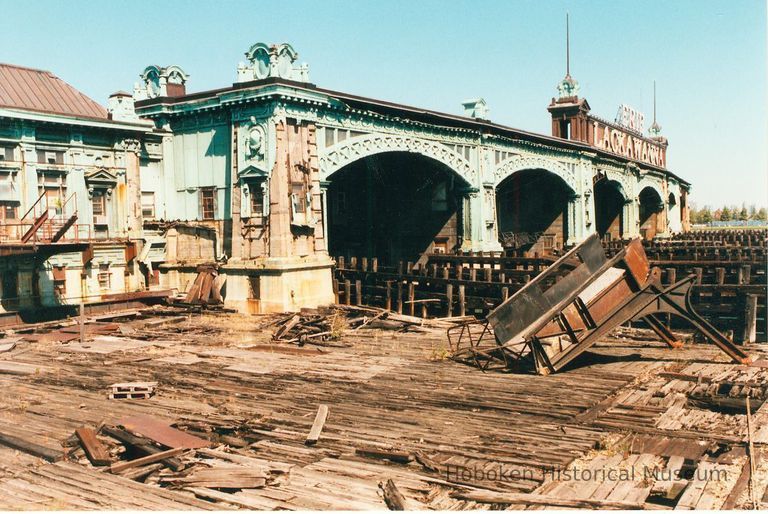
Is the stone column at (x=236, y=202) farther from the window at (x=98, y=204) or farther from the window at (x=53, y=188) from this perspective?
the window at (x=53, y=188)

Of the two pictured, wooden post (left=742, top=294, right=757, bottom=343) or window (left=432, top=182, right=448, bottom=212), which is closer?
wooden post (left=742, top=294, right=757, bottom=343)

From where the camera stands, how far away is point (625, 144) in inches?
2810

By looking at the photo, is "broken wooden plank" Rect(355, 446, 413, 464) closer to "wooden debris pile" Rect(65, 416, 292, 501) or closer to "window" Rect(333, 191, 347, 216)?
"wooden debris pile" Rect(65, 416, 292, 501)

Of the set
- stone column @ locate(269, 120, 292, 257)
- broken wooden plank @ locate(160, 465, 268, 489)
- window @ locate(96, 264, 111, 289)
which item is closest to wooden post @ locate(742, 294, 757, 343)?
stone column @ locate(269, 120, 292, 257)

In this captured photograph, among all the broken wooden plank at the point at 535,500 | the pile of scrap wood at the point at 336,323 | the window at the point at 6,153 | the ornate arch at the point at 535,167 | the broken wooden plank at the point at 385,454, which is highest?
the ornate arch at the point at 535,167

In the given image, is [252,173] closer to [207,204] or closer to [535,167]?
[207,204]

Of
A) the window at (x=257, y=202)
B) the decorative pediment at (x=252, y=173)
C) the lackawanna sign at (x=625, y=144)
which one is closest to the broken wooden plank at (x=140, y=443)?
the decorative pediment at (x=252, y=173)

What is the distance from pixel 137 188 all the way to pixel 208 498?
24100 millimetres

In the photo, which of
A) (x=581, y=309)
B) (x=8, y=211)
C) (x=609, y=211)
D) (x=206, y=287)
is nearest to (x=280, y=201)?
(x=206, y=287)

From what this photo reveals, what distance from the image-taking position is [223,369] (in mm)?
16938

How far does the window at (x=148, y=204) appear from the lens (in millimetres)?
31134

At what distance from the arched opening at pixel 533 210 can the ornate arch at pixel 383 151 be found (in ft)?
43.8

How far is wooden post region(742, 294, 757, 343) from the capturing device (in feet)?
66.2

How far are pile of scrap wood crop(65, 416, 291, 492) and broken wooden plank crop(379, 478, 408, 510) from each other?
1.43 m
